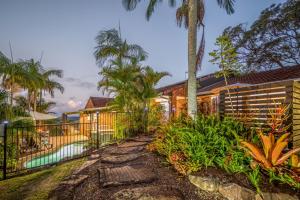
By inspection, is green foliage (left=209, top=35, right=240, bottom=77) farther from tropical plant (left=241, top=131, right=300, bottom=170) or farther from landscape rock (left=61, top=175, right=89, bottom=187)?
landscape rock (left=61, top=175, right=89, bottom=187)

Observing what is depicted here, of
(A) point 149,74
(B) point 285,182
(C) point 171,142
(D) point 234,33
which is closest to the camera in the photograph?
(B) point 285,182

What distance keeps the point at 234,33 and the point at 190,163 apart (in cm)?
1576

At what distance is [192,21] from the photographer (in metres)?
5.38

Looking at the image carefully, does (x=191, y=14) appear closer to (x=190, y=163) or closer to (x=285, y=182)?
(x=190, y=163)

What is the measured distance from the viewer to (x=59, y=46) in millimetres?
10211

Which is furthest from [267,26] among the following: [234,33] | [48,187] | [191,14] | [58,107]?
[58,107]

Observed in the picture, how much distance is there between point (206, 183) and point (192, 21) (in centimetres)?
432

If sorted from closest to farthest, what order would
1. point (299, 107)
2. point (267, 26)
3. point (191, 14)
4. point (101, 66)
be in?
point (299, 107) → point (191, 14) → point (101, 66) → point (267, 26)

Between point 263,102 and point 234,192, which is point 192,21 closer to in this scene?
point 263,102

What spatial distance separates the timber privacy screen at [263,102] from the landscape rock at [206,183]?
2124 mm

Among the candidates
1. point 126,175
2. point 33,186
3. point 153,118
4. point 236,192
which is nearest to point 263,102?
point 236,192

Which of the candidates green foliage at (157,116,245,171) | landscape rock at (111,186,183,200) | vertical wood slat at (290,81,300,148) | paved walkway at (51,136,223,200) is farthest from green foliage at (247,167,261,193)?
vertical wood slat at (290,81,300,148)

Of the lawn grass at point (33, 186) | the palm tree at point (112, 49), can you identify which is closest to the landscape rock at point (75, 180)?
the lawn grass at point (33, 186)

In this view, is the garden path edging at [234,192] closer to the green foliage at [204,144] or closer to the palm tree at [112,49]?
the green foliage at [204,144]
